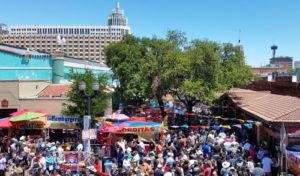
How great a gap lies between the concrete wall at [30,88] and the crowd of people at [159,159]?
10119 mm

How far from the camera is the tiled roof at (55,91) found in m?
36.0

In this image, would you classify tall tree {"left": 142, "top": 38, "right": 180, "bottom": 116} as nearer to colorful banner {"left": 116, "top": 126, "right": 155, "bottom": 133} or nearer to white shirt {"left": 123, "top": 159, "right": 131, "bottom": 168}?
colorful banner {"left": 116, "top": 126, "right": 155, "bottom": 133}

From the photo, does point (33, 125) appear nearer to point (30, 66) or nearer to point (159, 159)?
point (159, 159)

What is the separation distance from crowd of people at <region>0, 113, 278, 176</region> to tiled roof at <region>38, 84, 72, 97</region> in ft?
36.1

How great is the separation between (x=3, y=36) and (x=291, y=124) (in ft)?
566

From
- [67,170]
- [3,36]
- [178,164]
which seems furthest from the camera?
[3,36]

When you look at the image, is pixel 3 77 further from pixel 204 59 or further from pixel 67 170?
pixel 67 170

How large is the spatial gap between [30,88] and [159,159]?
2037cm

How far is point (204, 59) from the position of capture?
33.5 metres

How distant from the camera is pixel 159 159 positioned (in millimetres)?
18375

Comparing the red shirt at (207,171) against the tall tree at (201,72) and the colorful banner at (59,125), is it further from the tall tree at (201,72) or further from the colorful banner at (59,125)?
the tall tree at (201,72)

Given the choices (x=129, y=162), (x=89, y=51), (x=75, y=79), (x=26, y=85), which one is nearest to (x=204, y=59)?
(x=75, y=79)

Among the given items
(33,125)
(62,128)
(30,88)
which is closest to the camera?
(33,125)

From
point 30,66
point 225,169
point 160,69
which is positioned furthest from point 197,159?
point 30,66
